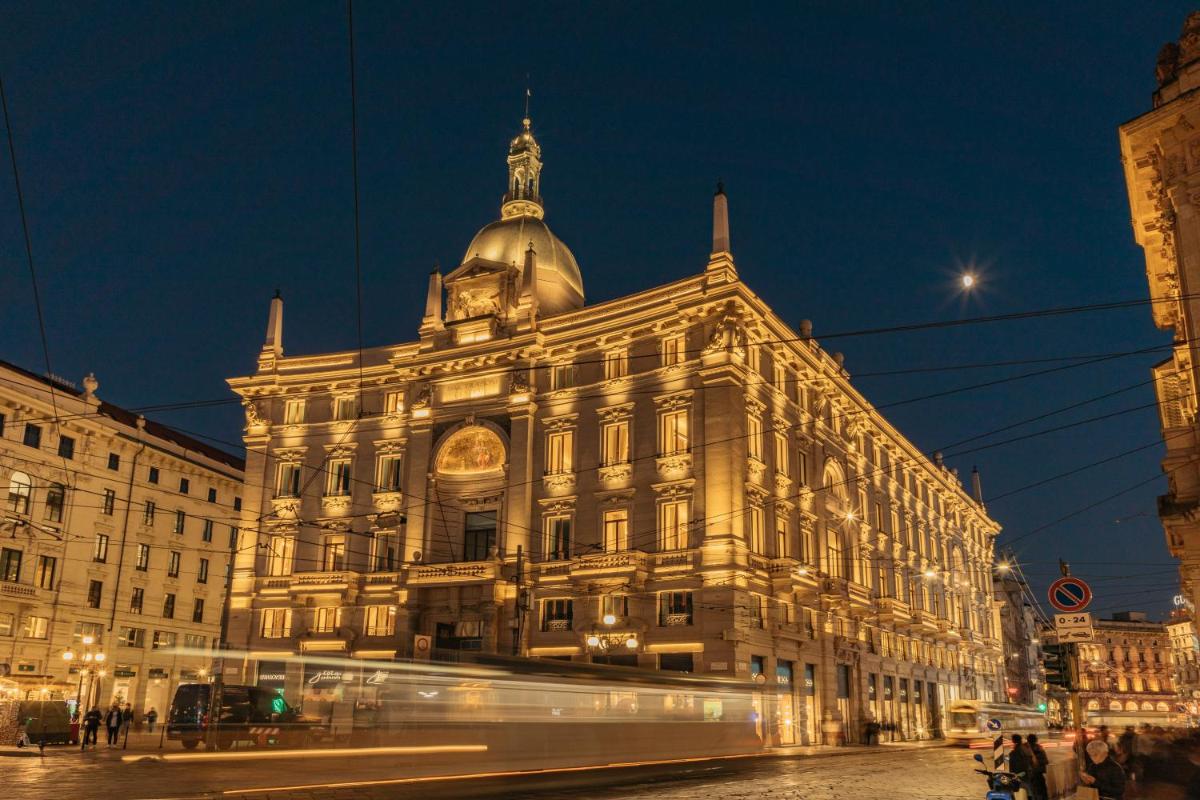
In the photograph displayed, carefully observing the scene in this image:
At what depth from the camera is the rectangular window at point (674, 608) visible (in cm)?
4331

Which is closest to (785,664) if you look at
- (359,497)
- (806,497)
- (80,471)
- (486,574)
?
(806,497)

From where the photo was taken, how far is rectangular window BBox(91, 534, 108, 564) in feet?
179

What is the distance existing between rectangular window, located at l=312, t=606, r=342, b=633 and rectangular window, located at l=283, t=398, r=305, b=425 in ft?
37.3

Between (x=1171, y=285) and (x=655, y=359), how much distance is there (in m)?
24.9

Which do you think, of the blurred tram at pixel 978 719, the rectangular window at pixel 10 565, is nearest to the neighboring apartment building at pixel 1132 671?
the blurred tram at pixel 978 719

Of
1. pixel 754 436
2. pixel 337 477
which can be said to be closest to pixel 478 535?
pixel 337 477

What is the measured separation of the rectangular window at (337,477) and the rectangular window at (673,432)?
19.1 meters

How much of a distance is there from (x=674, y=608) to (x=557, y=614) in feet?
20.2

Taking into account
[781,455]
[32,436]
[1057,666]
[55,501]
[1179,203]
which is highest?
[32,436]

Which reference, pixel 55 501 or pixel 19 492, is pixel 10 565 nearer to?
pixel 19 492

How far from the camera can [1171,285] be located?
2672 centimetres

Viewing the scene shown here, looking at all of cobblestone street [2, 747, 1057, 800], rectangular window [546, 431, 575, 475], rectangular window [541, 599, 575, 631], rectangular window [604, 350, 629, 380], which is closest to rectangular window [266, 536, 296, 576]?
rectangular window [546, 431, 575, 475]

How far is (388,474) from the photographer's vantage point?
5412 cm

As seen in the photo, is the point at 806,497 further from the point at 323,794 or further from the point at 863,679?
the point at 323,794
